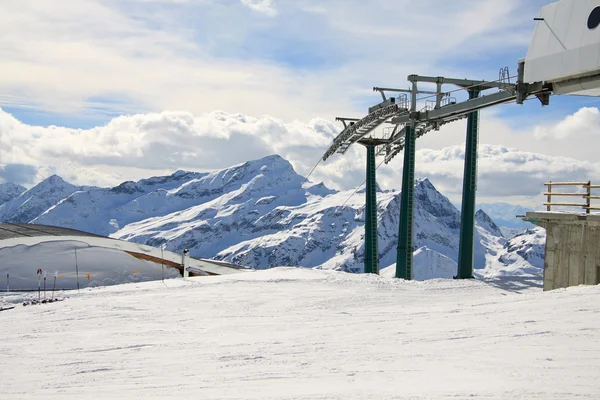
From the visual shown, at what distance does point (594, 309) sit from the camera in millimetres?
13219

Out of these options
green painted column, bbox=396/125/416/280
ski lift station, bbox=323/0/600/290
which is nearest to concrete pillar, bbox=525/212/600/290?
ski lift station, bbox=323/0/600/290

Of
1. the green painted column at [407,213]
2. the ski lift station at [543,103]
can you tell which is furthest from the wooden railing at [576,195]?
Answer: the green painted column at [407,213]

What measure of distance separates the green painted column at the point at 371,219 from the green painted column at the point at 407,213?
19.5 feet

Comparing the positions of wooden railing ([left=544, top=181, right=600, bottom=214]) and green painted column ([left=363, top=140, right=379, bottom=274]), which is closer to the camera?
wooden railing ([left=544, top=181, right=600, bottom=214])

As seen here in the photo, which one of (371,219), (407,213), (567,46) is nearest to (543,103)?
(567,46)

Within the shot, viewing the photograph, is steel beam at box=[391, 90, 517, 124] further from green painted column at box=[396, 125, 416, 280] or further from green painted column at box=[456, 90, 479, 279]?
green painted column at box=[456, 90, 479, 279]

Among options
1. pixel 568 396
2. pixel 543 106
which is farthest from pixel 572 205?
pixel 568 396

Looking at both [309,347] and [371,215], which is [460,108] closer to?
[371,215]

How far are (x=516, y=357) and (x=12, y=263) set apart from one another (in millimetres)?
31077

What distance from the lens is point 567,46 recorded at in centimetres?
2075

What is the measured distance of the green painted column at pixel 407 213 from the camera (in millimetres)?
30562

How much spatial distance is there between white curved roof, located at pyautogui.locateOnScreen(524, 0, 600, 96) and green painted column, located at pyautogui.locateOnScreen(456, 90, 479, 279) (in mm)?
5946

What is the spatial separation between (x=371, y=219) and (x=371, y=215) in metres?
0.25

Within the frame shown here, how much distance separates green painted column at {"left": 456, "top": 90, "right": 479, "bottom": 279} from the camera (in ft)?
92.5
